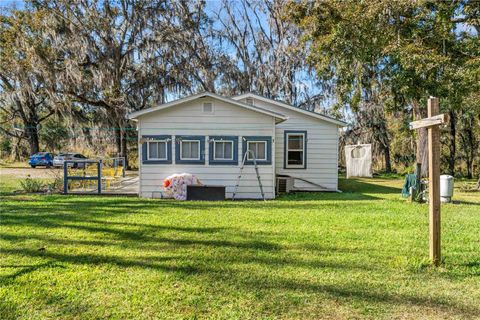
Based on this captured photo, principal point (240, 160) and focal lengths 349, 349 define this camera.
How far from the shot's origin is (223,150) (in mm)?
10086

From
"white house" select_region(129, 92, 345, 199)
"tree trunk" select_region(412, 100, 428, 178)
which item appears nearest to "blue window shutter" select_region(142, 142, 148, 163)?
"white house" select_region(129, 92, 345, 199)

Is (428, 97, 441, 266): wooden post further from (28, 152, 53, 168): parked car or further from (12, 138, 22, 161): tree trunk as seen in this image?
(12, 138, 22, 161): tree trunk

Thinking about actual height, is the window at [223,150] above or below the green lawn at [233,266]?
above

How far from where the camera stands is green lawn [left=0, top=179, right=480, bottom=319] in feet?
9.60

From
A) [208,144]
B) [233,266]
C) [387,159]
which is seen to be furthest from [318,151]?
[387,159]

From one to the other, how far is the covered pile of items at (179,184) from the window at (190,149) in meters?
0.53

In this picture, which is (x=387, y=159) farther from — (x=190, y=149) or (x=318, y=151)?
(x=190, y=149)

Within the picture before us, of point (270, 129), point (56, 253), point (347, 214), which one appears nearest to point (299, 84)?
point (270, 129)

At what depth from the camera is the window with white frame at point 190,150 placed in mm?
10047

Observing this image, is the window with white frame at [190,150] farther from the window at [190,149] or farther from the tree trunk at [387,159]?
the tree trunk at [387,159]

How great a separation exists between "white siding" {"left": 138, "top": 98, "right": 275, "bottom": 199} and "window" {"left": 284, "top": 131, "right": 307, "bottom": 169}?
8.37 feet

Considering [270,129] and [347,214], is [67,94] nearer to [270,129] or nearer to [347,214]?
[270,129]

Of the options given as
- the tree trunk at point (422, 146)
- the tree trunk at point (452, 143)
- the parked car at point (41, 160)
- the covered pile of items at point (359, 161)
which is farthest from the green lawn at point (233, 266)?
the parked car at point (41, 160)

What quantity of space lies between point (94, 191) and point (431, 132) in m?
9.52
